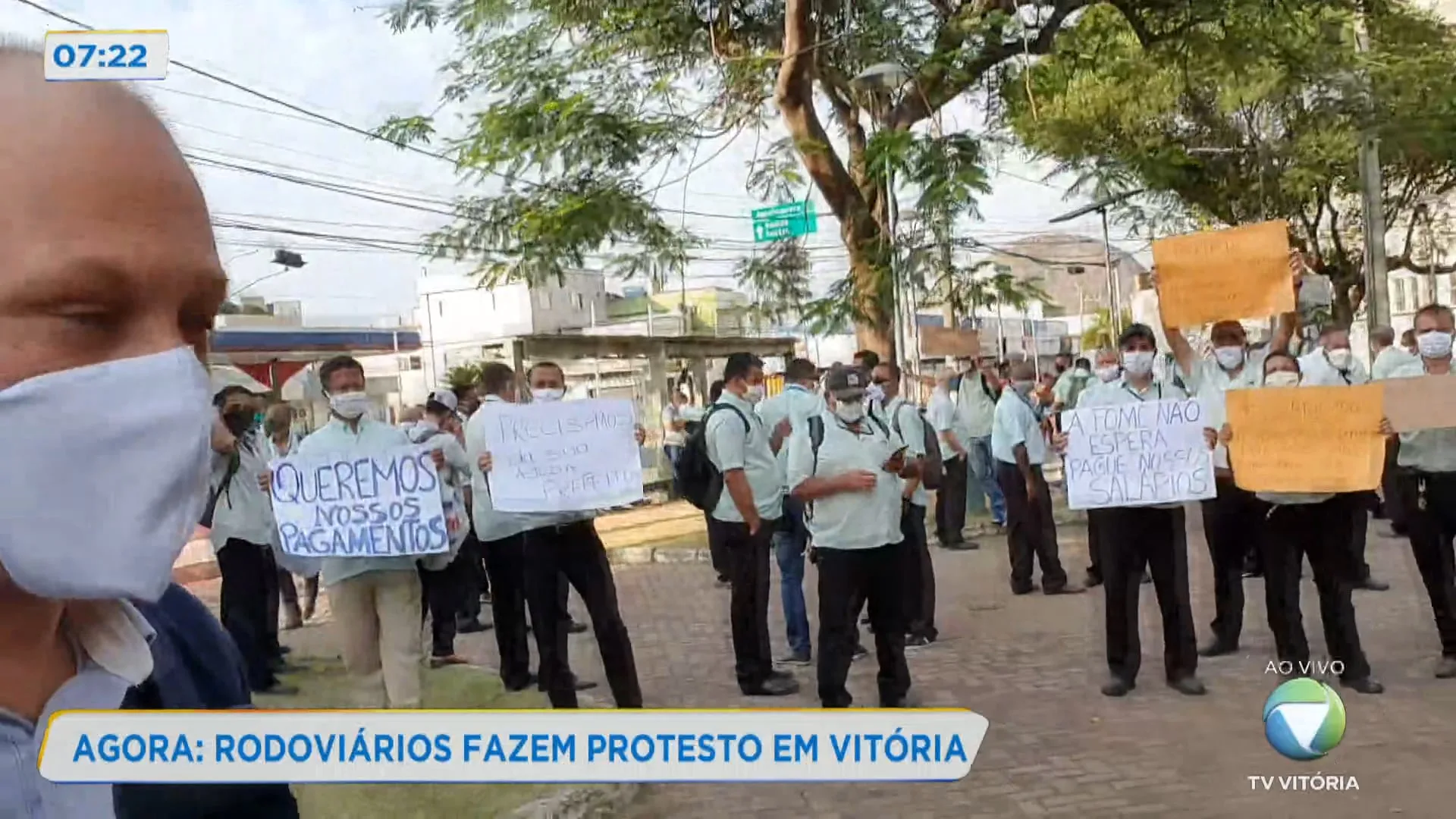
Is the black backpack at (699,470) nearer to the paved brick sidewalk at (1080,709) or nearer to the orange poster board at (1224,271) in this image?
the paved brick sidewalk at (1080,709)

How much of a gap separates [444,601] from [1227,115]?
371 cm

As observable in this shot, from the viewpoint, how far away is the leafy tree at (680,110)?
7.07 feet

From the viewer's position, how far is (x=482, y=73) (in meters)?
2.15

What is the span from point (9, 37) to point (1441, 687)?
13.9 ft

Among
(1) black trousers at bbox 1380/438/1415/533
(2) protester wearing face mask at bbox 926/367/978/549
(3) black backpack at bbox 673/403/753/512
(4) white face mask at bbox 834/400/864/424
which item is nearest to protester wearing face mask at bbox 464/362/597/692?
(3) black backpack at bbox 673/403/753/512

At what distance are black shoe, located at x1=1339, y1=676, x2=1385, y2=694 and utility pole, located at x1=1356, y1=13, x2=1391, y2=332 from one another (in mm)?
1114

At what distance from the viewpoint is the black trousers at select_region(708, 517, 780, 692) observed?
14.5ft

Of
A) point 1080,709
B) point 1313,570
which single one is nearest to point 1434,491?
point 1313,570

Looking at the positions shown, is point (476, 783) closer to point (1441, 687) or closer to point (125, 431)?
point (125, 431)

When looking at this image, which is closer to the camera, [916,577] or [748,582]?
[916,577]

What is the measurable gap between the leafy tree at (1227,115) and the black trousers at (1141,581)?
138cm

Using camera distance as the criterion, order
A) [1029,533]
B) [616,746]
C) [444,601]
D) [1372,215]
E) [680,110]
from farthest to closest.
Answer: [1029,533] → [444,601] → [1372,215] → [680,110] → [616,746]

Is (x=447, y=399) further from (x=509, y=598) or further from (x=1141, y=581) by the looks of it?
(x=1141, y=581)

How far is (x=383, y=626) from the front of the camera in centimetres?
358
